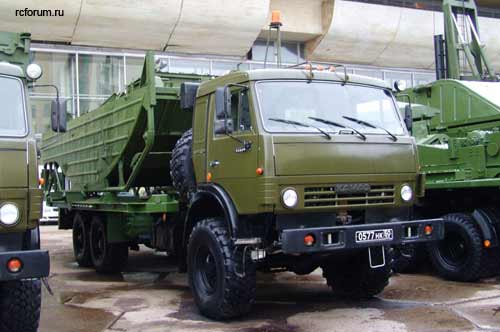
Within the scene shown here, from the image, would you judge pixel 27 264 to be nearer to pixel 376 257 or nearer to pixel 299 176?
pixel 299 176

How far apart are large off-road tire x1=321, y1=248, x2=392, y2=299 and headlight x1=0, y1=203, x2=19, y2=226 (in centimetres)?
368

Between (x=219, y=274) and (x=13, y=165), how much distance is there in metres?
2.34

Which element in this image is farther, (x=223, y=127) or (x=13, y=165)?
(x=223, y=127)

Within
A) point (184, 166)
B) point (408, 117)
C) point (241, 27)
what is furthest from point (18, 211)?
point (241, 27)

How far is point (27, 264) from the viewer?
482cm

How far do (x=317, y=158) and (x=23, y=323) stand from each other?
3.03m

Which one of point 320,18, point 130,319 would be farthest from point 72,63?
point 130,319

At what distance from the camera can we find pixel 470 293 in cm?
800

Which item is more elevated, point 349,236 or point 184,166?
point 184,166

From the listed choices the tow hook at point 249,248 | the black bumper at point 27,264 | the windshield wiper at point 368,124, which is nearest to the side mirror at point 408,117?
the windshield wiper at point 368,124

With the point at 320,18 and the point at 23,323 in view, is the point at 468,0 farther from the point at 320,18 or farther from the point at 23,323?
the point at 320,18

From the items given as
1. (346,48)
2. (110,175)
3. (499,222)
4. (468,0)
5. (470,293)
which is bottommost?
(470,293)

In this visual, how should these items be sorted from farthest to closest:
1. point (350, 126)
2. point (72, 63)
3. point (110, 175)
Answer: point (72, 63), point (110, 175), point (350, 126)

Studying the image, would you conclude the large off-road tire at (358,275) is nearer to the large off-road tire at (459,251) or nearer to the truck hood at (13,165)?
the large off-road tire at (459,251)
